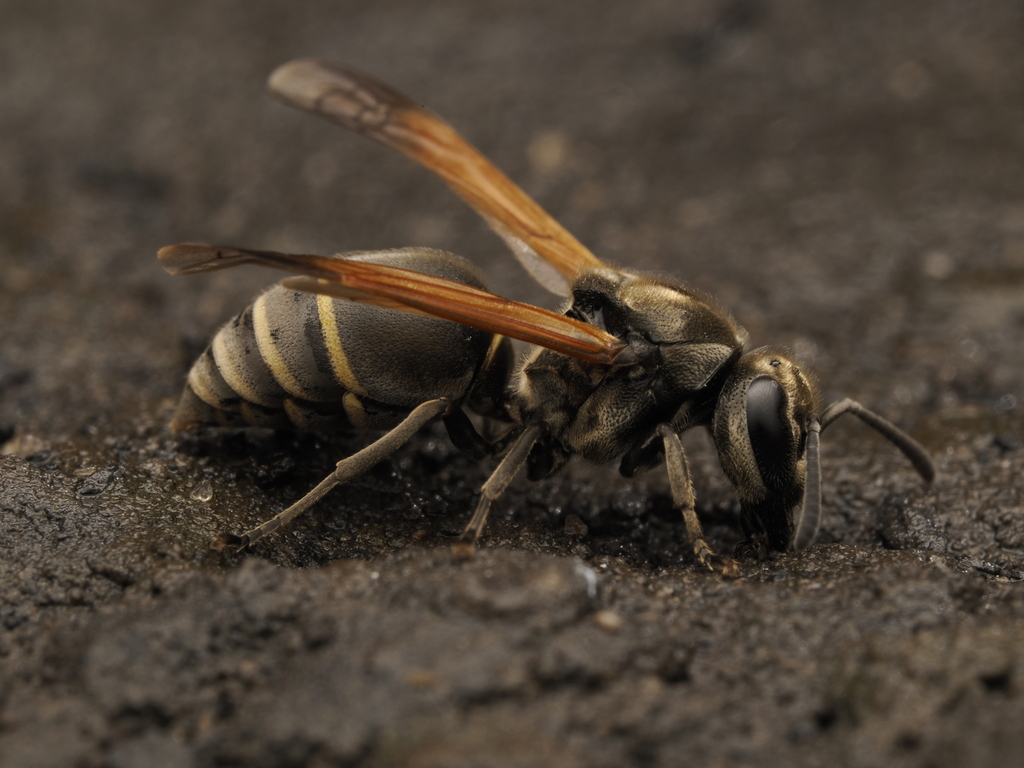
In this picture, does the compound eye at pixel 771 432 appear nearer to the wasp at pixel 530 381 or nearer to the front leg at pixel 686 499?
the wasp at pixel 530 381

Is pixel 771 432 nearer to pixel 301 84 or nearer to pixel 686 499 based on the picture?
pixel 686 499

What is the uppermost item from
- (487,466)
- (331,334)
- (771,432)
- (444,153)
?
(444,153)

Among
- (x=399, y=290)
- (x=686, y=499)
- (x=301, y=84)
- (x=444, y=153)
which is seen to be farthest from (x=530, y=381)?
(x=301, y=84)

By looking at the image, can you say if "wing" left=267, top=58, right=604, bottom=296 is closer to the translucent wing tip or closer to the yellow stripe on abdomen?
the translucent wing tip

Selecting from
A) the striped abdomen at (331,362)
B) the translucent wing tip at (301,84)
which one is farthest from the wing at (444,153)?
the striped abdomen at (331,362)

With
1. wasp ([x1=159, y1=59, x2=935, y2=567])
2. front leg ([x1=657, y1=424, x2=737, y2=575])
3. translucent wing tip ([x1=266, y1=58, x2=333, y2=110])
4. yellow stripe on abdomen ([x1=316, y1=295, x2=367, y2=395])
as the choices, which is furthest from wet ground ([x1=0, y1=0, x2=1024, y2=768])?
translucent wing tip ([x1=266, y1=58, x2=333, y2=110])

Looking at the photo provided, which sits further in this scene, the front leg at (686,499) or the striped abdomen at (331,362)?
the striped abdomen at (331,362)
